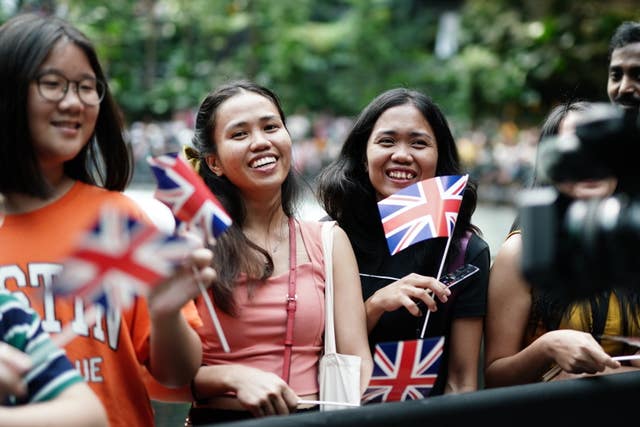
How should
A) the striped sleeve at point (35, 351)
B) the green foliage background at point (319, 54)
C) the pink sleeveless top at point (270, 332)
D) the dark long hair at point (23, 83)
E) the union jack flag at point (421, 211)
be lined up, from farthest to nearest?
the green foliage background at point (319, 54) < the union jack flag at point (421, 211) < the pink sleeveless top at point (270, 332) < the dark long hair at point (23, 83) < the striped sleeve at point (35, 351)

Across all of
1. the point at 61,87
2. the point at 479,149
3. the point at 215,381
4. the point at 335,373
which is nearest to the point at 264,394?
the point at 215,381

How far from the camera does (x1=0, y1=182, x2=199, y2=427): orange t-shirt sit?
1.96m

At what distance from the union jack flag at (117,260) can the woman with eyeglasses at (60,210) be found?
240mm

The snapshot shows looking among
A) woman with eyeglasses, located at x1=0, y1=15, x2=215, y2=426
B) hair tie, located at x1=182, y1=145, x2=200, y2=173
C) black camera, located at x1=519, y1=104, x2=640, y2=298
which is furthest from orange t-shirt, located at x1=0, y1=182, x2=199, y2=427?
black camera, located at x1=519, y1=104, x2=640, y2=298

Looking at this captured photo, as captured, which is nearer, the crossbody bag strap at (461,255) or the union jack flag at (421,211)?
the union jack flag at (421,211)

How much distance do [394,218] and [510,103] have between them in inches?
928

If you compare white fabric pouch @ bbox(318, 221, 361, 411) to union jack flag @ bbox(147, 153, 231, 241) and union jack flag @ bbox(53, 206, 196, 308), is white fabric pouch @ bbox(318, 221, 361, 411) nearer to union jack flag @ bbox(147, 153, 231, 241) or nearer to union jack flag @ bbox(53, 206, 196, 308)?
union jack flag @ bbox(147, 153, 231, 241)

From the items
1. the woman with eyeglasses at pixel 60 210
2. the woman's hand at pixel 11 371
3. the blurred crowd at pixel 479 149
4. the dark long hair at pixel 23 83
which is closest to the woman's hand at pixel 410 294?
the woman with eyeglasses at pixel 60 210

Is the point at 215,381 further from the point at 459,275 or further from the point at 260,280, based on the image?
the point at 459,275

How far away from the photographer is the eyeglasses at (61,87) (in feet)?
6.44

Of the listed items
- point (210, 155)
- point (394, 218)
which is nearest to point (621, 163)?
point (394, 218)

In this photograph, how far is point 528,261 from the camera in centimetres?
146

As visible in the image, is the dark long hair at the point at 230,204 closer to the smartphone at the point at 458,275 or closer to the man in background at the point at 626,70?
the smartphone at the point at 458,275

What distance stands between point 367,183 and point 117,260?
1542mm
